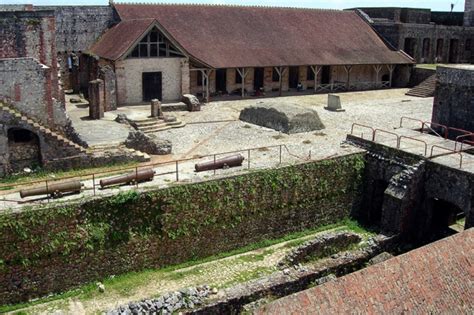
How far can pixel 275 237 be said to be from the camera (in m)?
19.4

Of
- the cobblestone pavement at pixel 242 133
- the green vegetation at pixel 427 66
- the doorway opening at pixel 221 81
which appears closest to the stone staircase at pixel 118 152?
the cobblestone pavement at pixel 242 133

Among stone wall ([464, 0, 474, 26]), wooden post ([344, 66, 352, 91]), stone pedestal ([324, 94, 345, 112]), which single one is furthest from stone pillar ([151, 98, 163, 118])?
stone wall ([464, 0, 474, 26])

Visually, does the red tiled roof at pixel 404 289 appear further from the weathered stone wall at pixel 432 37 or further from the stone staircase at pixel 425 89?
the weathered stone wall at pixel 432 37

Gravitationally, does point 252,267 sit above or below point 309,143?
below

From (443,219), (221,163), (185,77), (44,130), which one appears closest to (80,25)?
(185,77)

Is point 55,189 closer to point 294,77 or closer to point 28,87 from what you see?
point 28,87

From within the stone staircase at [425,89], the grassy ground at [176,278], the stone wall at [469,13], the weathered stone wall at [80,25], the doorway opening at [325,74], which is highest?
the stone wall at [469,13]

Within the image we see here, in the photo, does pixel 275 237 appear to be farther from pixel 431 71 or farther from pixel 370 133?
pixel 431 71

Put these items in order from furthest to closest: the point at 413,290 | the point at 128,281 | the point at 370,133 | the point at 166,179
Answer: the point at 370,133 < the point at 166,179 < the point at 128,281 < the point at 413,290

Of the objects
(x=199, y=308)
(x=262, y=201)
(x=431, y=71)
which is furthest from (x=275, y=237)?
(x=431, y=71)

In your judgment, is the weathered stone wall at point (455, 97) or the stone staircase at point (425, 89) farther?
the stone staircase at point (425, 89)

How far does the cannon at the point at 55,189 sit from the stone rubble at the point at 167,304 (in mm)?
4242

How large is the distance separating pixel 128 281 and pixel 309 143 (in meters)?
9.60

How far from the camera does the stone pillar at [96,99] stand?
25.3 m
